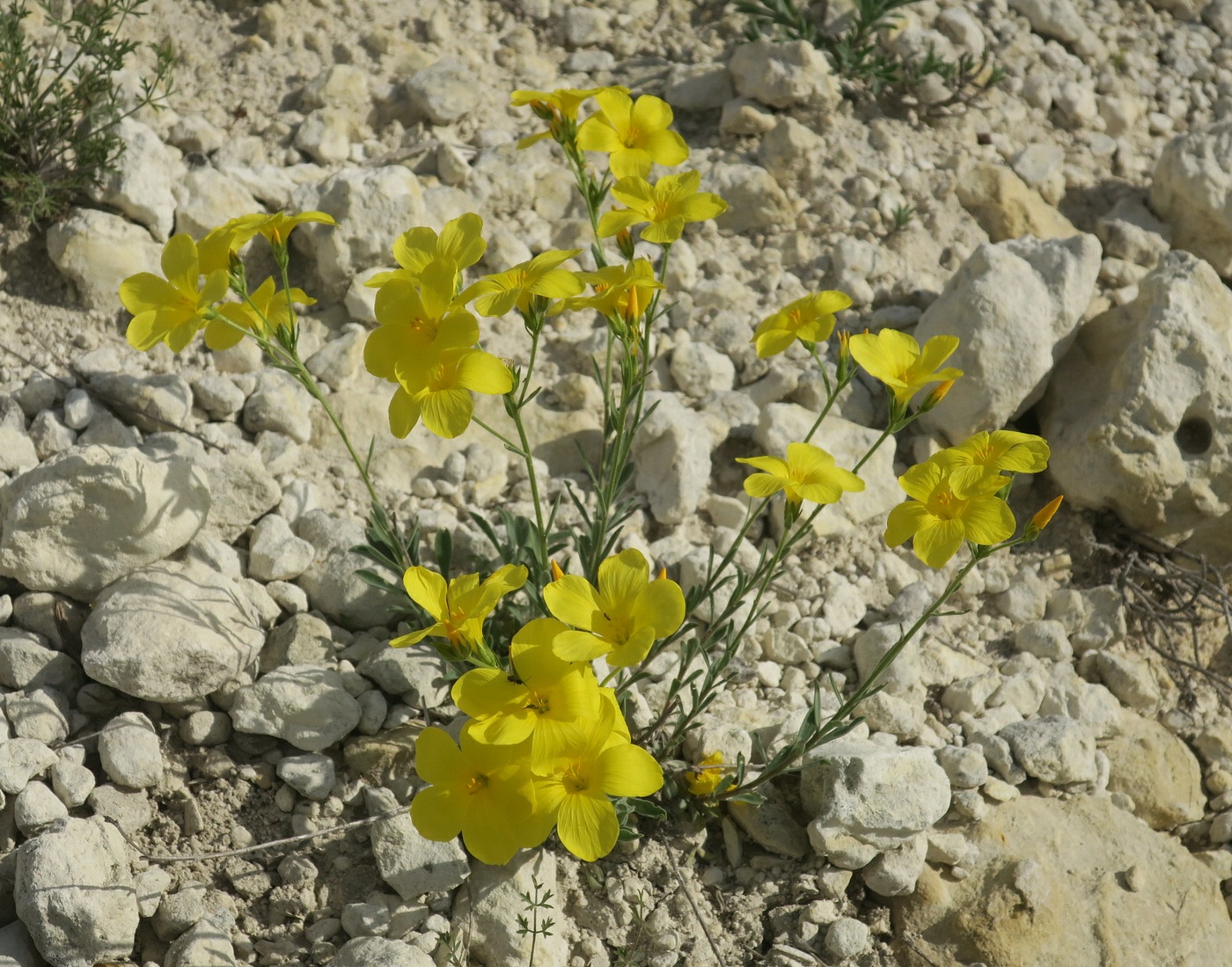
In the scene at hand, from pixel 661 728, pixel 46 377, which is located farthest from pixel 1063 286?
pixel 46 377

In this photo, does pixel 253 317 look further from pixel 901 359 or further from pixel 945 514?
pixel 945 514

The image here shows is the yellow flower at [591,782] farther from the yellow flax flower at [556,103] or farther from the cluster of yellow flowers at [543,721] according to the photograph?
the yellow flax flower at [556,103]

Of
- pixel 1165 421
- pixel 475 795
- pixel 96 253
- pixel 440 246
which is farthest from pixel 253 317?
pixel 1165 421

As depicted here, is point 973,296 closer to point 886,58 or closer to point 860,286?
point 860,286

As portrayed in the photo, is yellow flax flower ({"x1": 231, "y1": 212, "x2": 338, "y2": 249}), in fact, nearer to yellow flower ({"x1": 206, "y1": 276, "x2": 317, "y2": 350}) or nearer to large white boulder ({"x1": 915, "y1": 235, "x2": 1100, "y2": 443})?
yellow flower ({"x1": 206, "y1": 276, "x2": 317, "y2": 350})

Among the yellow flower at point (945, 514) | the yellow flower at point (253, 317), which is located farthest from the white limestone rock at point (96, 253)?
the yellow flower at point (945, 514)
